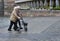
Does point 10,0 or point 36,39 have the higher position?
point 10,0

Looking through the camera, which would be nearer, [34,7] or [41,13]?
[41,13]

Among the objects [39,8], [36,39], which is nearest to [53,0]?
[39,8]

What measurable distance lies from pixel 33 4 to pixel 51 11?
408 cm

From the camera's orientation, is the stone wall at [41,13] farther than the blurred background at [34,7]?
No

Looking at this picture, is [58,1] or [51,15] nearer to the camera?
[51,15]

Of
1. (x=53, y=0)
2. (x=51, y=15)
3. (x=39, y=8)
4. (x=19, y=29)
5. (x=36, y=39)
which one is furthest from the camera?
(x=53, y=0)

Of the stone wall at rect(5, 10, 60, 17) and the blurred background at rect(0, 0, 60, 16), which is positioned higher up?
the blurred background at rect(0, 0, 60, 16)

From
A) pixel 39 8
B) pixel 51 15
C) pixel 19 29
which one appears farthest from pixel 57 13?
pixel 19 29

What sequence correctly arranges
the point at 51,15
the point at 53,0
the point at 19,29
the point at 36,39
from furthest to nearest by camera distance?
the point at 53,0 → the point at 51,15 → the point at 19,29 → the point at 36,39

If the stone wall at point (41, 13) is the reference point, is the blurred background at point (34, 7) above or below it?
above

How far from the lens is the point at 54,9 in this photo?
92.9ft

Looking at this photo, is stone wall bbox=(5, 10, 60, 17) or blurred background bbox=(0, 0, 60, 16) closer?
stone wall bbox=(5, 10, 60, 17)

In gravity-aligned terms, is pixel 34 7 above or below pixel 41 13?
above

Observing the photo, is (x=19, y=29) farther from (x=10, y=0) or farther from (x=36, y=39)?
(x=10, y=0)
